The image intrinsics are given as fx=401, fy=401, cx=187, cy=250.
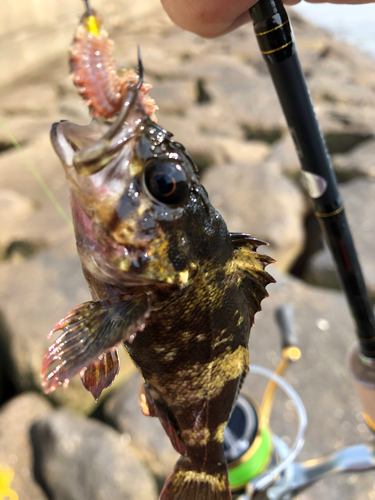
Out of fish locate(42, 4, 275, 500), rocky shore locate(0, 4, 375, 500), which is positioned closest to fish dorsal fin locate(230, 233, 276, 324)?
fish locate(42, 4, 275, 500)

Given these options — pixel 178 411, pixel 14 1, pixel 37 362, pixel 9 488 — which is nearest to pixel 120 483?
pixel 9 488

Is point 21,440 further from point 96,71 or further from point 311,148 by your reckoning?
point 96,71

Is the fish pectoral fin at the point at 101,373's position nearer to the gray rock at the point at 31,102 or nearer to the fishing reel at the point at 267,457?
the fishing reel at the point at 267,457

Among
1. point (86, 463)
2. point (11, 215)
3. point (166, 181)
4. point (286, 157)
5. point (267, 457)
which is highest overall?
point (166, 181)

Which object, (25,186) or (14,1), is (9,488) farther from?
(14,1)

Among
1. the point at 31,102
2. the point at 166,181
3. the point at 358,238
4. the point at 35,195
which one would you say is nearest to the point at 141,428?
the point at 166,181

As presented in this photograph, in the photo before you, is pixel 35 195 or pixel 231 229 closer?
pixel 231 229
